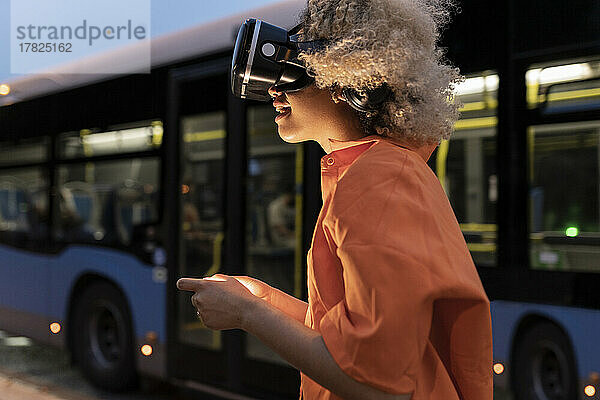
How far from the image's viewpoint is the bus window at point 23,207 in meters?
5.92

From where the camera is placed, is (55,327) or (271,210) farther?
(55,327)

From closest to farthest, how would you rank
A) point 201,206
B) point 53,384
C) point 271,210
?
point 271,210 → point 201,206 → point 53,384

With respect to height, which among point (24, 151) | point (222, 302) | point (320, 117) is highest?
point (24, 151)

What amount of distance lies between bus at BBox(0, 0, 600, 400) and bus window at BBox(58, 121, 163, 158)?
0.05 feet

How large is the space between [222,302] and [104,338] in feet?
15.6

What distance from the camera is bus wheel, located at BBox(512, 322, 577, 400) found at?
3.26 metres

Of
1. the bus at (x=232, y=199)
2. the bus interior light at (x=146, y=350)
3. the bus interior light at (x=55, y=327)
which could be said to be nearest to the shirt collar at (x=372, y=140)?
the bus at (x=232, y=199)

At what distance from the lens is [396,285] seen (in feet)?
3.25

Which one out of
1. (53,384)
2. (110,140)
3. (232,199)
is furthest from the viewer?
(53,384)

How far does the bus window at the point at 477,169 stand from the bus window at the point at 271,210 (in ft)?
3.31

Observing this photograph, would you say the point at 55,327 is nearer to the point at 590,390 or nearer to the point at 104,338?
the point at 104,338

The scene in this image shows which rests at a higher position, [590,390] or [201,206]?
[201,206]

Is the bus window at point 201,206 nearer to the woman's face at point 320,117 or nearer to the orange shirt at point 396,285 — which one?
the woman's face at point 320,117

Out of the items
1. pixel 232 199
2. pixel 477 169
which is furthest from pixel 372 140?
pixel 232 199
